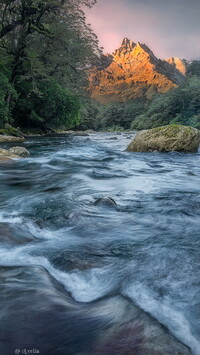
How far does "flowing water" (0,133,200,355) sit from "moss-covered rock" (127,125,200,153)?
6417 millimetres

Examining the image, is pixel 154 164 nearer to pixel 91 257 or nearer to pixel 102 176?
pixel 102 176

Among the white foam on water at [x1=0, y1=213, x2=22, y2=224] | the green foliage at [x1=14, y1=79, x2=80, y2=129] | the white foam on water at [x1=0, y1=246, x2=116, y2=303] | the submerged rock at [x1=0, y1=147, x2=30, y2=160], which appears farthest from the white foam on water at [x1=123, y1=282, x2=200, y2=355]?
the green foliage at [x1=14, y1=79, x2=80, y2=129]

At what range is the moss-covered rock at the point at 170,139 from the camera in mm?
11523

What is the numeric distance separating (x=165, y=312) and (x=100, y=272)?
71 centimetres

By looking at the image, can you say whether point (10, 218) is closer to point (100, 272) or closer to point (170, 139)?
point (100, 272)

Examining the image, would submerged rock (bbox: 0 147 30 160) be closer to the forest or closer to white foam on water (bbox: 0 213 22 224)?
white foam on water (bbox: 0 213 22 224)

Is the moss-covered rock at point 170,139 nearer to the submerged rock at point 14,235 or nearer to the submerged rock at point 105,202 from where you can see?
the submerged rock at point 105,202

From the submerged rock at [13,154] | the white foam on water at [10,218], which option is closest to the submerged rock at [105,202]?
the white foam on water at [10,218]

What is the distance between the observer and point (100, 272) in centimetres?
251

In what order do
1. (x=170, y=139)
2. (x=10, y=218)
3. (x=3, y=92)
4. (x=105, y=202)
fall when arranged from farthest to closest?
1. (x=3, y=92)
2. (x=170, y=139)
3. (x=105, y=202)
4. (x=10, y=218)

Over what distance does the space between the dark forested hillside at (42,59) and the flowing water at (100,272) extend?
51.6 feet

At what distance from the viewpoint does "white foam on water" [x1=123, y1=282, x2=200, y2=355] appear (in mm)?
1725

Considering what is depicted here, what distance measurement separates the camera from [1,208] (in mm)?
4480

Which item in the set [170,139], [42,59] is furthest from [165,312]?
[42,59]
